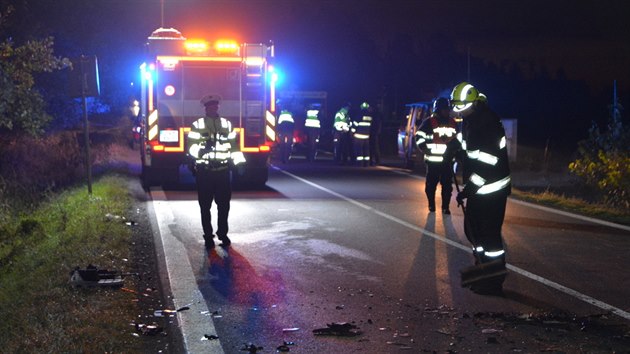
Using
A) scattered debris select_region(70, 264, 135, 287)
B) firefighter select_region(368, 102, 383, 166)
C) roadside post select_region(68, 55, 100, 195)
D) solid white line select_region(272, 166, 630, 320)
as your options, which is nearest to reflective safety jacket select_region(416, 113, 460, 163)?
solid white line select_region(272, 166, 630, 320)

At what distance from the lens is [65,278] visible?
9.05 metres

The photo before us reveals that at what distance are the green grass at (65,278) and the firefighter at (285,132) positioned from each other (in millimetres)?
10227

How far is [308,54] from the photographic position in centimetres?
5325

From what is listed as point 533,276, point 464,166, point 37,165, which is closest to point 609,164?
point 533,276

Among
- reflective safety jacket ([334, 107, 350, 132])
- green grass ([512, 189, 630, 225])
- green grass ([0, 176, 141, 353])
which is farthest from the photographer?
reflective safety jacket ([334, 107, 350, 132])

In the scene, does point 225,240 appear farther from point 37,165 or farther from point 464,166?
point 37,165

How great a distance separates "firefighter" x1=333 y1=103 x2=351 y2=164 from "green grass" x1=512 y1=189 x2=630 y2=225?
9.13 metres

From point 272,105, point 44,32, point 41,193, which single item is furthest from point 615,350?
point 44,32

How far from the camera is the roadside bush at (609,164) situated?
1560 cm

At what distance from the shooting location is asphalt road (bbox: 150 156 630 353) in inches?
271

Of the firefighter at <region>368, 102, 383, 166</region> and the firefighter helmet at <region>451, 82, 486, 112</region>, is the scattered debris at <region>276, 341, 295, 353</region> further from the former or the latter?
the firefighter at <region>368, 102, 383, 166</region>

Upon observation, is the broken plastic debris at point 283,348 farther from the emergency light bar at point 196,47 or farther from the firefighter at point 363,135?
the firefighter at point 363,135

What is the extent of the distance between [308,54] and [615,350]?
1870 inches

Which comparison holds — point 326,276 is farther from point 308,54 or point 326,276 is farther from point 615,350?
point 308,54
